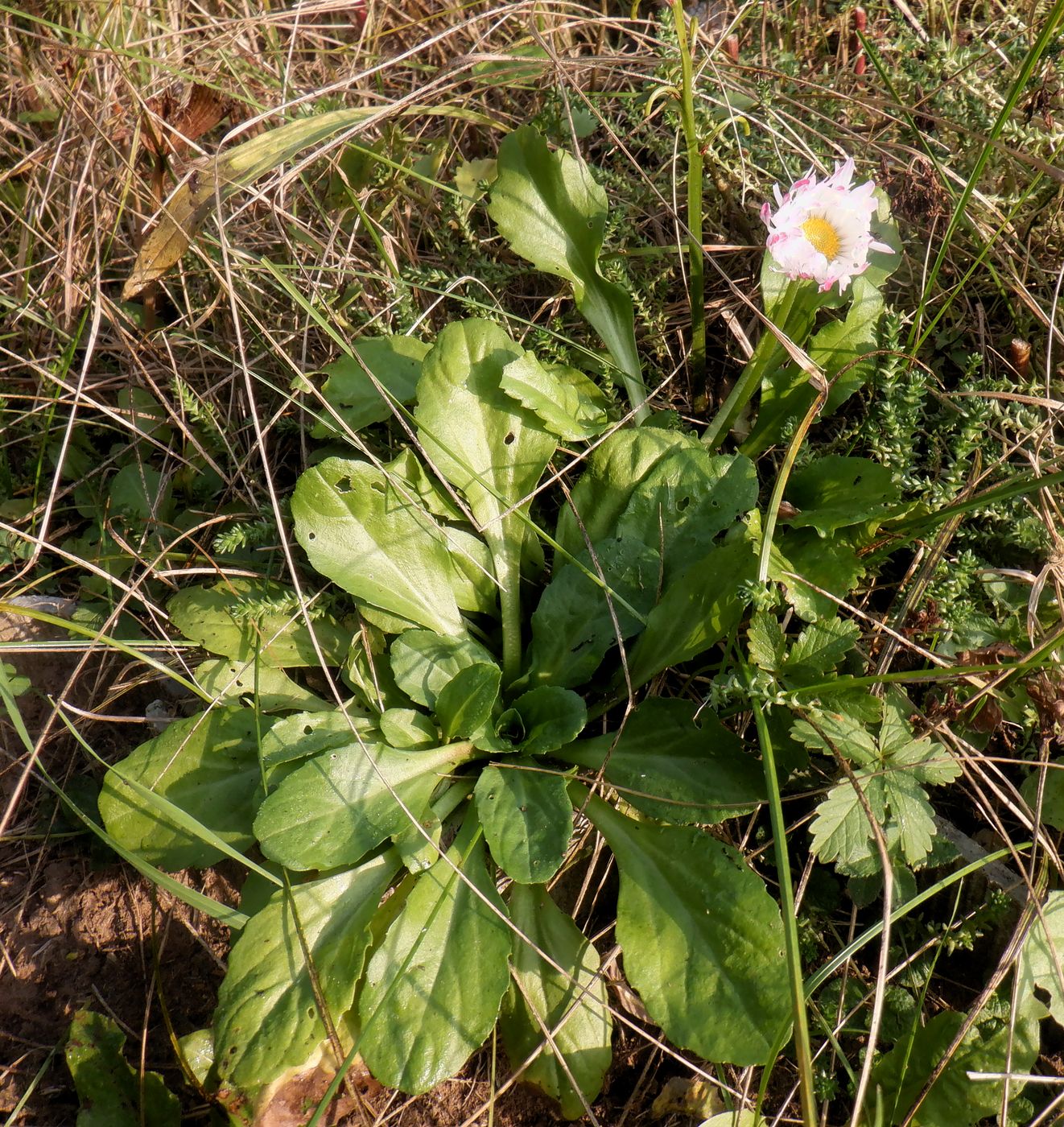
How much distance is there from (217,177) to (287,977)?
1.71 metres

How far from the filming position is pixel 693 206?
6.47 ft

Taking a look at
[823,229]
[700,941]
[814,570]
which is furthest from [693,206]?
[700,941]

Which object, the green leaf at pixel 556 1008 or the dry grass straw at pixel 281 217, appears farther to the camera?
the dry grass straw at pixel 281 217

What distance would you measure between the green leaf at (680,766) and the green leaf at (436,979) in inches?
13.7

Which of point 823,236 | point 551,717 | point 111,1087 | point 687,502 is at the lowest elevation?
point 111,1087

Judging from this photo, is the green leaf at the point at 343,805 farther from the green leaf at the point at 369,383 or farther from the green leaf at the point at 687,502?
the green leaf at the point at 369,383

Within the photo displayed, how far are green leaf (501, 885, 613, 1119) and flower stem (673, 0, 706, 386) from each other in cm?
131

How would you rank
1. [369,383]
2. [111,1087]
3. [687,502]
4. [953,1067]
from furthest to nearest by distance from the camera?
[369,383]
[687,502]
[111,1087]
[953,1067]

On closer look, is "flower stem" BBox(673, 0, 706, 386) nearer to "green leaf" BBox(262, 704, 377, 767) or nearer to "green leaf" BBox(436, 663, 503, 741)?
"green leaf" BBox(436, 663, 503, 741)

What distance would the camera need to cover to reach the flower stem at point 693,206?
1748 mm

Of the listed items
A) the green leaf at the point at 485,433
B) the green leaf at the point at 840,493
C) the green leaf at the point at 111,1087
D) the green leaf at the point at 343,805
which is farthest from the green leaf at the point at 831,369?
the green leaf at the point at 111,1087

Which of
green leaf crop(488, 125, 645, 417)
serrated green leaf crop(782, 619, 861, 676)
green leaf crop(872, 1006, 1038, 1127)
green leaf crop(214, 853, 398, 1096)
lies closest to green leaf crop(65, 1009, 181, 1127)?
green leaf crop(214, 853, 398, 1096)

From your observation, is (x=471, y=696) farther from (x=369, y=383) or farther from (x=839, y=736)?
(x=369, y=383)

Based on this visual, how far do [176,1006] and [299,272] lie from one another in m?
1.82
